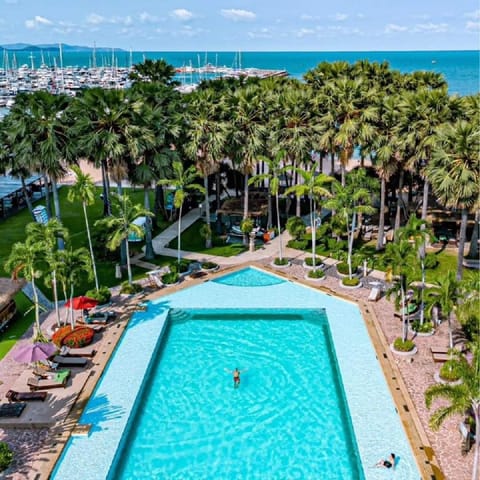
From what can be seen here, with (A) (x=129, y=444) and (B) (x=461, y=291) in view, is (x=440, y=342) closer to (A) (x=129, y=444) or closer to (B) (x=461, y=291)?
(B) (x=461, y=291)

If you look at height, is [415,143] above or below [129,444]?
above

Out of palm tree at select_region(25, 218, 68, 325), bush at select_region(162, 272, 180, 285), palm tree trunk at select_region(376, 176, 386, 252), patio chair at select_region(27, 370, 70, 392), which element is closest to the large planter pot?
palm tree trunk at select_region(376, 176, 386, 252)

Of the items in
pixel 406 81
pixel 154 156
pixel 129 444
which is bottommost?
pixel 129 444

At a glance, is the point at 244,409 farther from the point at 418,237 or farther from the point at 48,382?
the point at 418,237

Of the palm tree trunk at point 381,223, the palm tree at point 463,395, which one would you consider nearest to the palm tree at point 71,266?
the palm tree at point 463,395

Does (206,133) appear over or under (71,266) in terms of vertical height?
over

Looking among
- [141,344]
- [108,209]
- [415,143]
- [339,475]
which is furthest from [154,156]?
[339,475]

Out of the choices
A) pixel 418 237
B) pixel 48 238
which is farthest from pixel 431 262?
pixel 48 238
